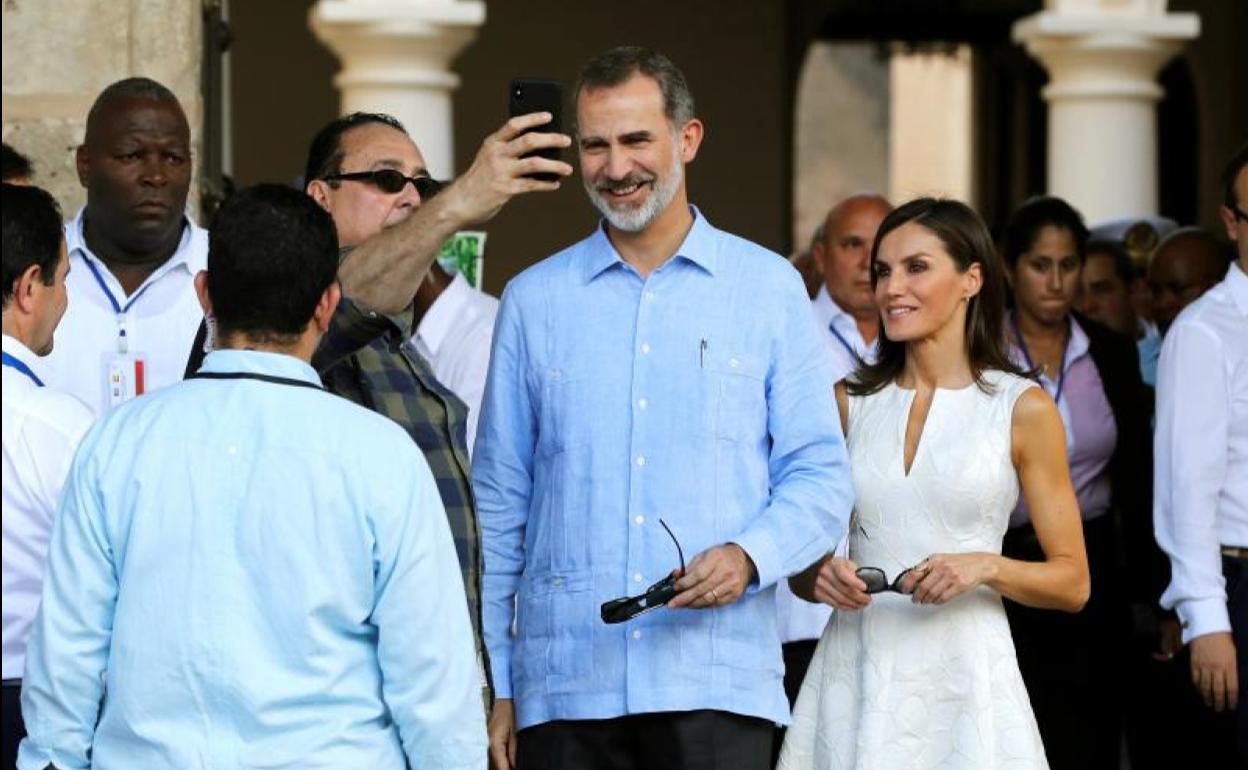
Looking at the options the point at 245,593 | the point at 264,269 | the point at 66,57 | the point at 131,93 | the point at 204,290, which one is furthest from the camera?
the point at 66,57

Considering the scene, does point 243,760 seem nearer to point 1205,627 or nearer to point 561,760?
point 561,760

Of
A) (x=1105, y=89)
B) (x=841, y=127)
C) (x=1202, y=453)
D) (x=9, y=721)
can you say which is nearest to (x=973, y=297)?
Answer: (x=1202, y=453)

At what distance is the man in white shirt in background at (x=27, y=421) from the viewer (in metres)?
3.74

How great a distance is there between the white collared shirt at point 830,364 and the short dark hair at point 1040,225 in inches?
17.9

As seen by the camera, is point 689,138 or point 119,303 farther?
point 119,303

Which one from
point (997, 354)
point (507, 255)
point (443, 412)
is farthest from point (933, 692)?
point (507, 255)

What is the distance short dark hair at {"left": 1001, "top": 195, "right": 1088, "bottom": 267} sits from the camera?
6129 mm

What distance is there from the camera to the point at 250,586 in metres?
3.24

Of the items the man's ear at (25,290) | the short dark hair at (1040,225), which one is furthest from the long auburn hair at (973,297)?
the man's ear at (25,290)

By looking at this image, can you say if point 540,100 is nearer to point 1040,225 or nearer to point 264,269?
point 264,269

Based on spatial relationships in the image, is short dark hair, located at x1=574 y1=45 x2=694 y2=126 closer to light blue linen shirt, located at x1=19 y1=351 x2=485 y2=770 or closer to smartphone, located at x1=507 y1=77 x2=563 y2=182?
smartphone, located at x1=507 y1=77 x2=563 y2=182

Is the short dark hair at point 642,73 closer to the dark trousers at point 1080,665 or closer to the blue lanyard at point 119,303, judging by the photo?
the blue lanyard at point 119,303

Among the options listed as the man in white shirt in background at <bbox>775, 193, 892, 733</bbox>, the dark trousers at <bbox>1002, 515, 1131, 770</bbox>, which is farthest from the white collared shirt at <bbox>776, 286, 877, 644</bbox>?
the dark trousers at <bbox>1002, 515, 1131, 770</bbox>

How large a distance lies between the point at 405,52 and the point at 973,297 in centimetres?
502
